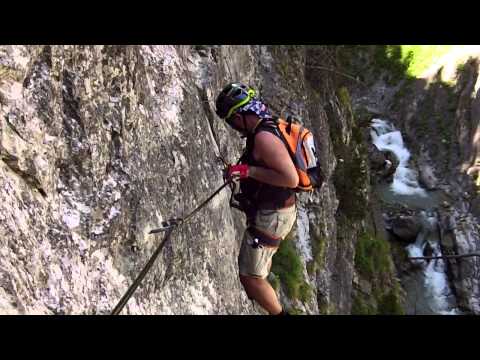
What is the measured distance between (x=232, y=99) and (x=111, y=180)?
A: 1.34m

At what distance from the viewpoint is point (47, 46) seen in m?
3.78

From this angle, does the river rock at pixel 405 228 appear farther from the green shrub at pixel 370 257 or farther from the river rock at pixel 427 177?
the river rock at pixel 427 177

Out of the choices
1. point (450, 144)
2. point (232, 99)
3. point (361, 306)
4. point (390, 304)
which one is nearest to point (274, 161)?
point (232, 99)

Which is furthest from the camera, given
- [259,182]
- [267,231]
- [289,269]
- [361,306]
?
[361,306]

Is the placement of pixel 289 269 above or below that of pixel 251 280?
below

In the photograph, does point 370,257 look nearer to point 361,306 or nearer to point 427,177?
point 361,306

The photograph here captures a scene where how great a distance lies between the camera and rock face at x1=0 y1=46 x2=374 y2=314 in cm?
330

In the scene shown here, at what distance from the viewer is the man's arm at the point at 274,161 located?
177 inches

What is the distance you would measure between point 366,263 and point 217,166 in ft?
54.5

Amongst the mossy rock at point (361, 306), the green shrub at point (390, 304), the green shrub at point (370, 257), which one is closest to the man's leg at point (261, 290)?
the mossy rock at point (361, 306)

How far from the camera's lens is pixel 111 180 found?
4.32 meters
